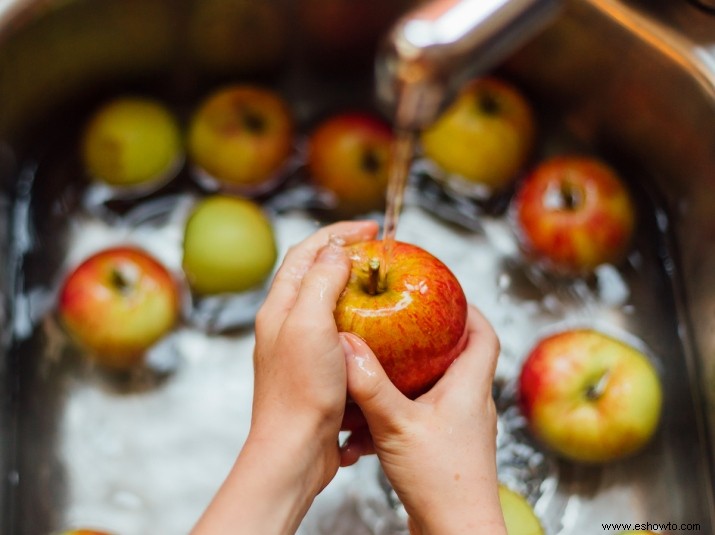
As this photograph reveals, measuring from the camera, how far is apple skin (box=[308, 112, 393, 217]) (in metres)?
1.10

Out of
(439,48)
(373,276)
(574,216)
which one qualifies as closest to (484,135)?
(574,216)

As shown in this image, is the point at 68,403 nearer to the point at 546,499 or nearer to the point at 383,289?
Answer: the point at 383,289

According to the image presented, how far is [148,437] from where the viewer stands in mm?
1032

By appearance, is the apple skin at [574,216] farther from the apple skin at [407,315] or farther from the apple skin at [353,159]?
the apple skin at [407,315]

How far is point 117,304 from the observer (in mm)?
1008

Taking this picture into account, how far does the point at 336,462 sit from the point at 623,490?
0.43 metres

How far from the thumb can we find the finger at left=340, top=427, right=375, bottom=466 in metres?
0.14

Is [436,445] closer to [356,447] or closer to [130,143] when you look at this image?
[356,447]

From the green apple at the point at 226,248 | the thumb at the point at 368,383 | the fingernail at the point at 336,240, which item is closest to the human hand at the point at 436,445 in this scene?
the thumb at the point at 368,383

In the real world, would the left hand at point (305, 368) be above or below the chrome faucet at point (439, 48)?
below

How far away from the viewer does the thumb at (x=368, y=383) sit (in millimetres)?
709

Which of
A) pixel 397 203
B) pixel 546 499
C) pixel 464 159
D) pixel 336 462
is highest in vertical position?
pixel 397 203

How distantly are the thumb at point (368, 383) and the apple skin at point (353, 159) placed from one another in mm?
424

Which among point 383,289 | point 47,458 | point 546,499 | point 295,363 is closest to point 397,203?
point 383,289
